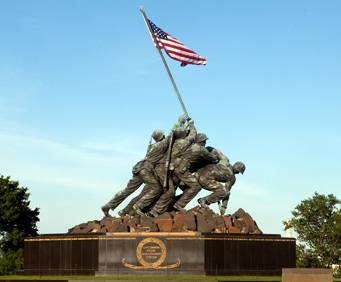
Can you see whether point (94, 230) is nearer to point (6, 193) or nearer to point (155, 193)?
point (155, 193)

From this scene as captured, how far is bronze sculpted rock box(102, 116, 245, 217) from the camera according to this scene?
37.9 metres

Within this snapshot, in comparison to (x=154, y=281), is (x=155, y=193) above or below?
above

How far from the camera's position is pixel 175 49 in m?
37.9

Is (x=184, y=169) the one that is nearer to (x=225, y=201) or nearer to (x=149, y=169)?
(x=149, y=169)

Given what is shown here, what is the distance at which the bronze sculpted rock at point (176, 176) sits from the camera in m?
37.9

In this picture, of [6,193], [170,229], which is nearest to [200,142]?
[170,229]

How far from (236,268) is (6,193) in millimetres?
30612

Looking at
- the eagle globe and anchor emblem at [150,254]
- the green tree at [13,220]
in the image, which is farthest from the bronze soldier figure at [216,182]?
the green tree at [13,220]

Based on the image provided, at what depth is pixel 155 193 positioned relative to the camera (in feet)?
124

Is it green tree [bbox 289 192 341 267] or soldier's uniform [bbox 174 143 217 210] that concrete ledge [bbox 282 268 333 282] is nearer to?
soldier's uniform [bbox 174 143 217 210]

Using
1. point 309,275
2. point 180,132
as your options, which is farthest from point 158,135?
point 309,275

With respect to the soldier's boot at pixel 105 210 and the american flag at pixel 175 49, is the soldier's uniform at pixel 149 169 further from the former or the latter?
the american flag at pixel 175 49

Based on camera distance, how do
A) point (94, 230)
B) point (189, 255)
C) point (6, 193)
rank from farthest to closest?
point (6, 193)
point (94, 230)
point (189, 255)

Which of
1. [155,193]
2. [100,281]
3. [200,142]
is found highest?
[200,142]
